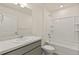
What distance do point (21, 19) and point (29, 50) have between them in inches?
26.0

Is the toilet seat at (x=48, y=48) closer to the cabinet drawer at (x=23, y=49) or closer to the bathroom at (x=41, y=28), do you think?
the bathroom at (x=41, y=28)

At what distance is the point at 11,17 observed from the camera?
1456 mm

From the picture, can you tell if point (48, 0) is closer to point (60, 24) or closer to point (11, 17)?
point (11, 17)

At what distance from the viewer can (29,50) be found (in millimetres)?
1396

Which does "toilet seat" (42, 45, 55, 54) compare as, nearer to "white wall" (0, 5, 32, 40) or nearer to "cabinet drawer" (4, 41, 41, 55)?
"cabinet drawer" (4, 41, 41, 55)

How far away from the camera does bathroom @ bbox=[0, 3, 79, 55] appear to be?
55.4 inches

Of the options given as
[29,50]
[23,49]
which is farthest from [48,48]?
[23,49]

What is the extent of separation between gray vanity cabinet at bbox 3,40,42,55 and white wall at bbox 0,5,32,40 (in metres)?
0.33

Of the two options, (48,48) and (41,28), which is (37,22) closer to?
(41,28)

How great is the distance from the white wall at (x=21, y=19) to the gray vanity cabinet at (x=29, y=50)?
0.33 m

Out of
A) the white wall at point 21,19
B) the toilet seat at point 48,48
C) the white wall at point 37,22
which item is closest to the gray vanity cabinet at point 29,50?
the toilet seat at point 48,48

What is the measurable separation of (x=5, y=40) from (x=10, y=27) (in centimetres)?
25

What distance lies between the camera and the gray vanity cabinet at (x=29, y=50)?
3.62 feet

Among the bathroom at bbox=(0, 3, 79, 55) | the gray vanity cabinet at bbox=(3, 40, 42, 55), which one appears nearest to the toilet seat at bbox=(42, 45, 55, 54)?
the bathroom at bbox=(0, 3, 79, 55)
